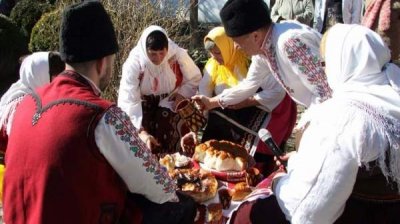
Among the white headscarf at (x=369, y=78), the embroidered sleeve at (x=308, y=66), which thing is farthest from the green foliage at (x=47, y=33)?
the white headscarf at (x=369, y=78)

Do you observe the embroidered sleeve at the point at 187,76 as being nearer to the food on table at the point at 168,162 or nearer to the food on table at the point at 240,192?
the food on table at the point at 168,162

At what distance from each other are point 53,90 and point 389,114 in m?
1.23

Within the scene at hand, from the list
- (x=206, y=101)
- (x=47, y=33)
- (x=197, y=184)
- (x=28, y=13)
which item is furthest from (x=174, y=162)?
(x=28, y=13)

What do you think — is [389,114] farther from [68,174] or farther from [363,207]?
[68,174]

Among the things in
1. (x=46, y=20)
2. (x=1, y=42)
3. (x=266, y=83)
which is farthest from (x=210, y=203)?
(x=1, y=42)

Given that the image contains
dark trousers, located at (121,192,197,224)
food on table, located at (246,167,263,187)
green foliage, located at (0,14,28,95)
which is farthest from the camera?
green foliage, located at (0,14,28,95)

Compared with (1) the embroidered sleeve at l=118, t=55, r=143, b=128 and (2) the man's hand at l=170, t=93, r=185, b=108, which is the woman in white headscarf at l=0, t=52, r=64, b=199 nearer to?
(1) the embroidered sleeve at l=118, t=55, r=143, b=128

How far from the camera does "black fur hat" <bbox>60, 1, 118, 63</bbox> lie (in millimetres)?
2133

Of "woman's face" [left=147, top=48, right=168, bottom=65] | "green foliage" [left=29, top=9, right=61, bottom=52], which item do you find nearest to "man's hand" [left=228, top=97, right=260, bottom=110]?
"woman's face" [left=147, top=48, right=168, bottom=65]

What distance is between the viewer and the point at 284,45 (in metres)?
3.38

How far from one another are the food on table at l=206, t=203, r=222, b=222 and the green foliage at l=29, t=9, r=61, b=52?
4.64 m

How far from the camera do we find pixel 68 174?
2.04m

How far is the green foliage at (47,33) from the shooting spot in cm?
724

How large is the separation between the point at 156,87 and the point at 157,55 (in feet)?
0.86
